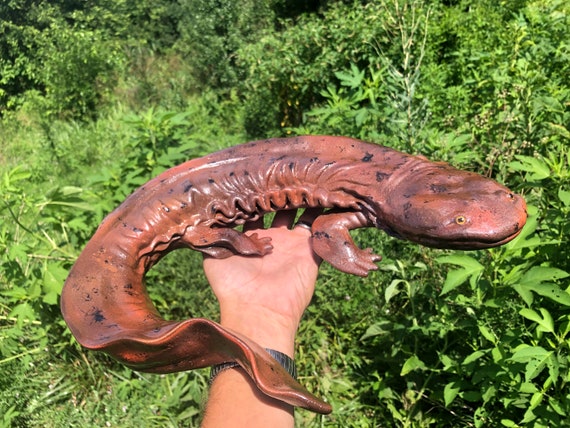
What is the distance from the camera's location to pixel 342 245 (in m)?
2.38

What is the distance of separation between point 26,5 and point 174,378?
908cm

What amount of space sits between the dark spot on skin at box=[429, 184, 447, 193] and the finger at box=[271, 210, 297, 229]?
0.92 metres

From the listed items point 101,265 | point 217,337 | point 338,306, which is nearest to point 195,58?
point 338,306

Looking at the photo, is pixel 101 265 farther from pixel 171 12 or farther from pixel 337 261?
pixel 171 12

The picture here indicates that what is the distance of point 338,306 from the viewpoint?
12.8ft

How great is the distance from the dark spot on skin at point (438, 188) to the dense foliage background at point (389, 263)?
0.47 meters

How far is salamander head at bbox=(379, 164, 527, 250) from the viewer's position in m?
2.00

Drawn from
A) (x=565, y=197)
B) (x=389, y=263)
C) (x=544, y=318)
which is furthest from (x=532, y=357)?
(x=389, y=263)

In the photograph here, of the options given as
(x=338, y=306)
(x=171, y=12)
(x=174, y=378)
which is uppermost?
(x=171, y=12)

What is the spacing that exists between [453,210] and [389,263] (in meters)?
1.14

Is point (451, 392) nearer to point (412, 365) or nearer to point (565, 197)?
point (412, 365)

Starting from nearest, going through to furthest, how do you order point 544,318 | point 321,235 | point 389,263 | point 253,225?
point 544,318 → point 321,235 → point 253,225 → point 389,263

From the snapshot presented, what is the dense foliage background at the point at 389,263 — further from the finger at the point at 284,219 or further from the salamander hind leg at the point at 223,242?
the salamander hind leg at the point at 223,242

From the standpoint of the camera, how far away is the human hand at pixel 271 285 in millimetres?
2426
